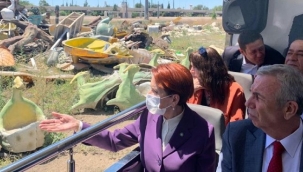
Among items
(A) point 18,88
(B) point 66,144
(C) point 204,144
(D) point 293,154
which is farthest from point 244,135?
(A) point 18,88

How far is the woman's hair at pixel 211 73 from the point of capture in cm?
318

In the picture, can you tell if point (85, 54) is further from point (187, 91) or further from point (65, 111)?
point (187, 91)

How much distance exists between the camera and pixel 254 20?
193 inches

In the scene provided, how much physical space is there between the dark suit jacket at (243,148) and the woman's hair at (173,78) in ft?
1.69

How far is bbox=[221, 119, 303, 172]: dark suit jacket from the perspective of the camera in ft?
6.34

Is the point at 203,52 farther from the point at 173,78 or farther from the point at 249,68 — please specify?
the point at 249,68

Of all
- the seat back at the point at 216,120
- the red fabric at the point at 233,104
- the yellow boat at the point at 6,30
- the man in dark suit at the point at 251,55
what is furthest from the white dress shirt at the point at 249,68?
the yellow boat at the point at 6,30

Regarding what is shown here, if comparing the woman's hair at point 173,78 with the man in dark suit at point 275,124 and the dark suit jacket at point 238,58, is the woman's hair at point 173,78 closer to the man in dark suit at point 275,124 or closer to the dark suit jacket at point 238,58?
the man in dark suit at point 275,124

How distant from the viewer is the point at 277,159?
1.87 m

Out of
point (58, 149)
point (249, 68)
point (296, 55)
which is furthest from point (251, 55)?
point (58, 149)

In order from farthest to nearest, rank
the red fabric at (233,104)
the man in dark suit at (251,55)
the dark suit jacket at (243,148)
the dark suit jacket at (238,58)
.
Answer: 1. the dark suit jacket at (238,58)
2. the man in dark suit at (251,55)
3. the red fabric at (233,104)
4. the dark suit jacket at (243,148)

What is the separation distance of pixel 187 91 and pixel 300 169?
A: 869mm

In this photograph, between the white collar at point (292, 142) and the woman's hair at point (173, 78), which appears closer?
the white collar at point (292, 142)

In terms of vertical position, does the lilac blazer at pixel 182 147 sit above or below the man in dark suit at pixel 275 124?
below
